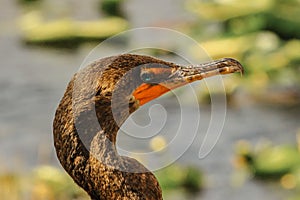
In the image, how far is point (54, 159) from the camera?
5680 millimetres

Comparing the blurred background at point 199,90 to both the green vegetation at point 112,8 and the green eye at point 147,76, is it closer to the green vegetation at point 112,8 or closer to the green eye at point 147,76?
the green vegetation at point 112,8

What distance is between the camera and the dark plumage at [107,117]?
2615mm

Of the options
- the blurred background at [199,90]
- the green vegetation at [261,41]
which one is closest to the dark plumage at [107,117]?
the blurred background at [199,90]

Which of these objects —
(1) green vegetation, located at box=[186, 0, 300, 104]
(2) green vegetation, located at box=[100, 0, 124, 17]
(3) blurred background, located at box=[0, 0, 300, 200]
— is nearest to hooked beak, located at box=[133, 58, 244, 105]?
(3) blurred background, located at box=[0, 0, 300, 200]

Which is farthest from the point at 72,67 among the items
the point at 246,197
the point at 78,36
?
the point at 246,197

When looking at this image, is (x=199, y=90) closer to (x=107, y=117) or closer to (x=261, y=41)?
(x=261, y=41)

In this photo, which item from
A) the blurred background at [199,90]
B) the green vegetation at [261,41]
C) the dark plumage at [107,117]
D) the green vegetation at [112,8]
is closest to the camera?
the dark plumage at [107,117]

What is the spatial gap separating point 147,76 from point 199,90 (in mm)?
3467

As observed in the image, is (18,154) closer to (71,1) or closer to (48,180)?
(48,180)

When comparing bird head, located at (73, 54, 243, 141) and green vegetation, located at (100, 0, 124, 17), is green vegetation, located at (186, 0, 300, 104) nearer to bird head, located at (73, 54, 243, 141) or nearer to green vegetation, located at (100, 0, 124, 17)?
green vegetation, located at (100, 0, 124, 17)

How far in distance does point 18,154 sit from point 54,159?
19 centimetres

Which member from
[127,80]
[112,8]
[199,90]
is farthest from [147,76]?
[112,8]

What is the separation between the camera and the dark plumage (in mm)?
2615

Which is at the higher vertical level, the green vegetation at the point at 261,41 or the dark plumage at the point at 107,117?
the dark plumage at the point at 107,117
